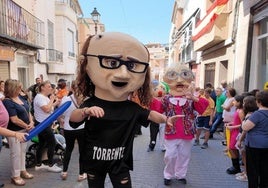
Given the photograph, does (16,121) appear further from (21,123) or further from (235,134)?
(235,134)

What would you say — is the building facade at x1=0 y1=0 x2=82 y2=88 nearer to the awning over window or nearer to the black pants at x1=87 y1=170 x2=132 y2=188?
the awning over window

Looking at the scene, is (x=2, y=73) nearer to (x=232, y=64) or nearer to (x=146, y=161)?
(x=146, y=161)

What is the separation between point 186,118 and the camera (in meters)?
3.68

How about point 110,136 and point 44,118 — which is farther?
point 44,118

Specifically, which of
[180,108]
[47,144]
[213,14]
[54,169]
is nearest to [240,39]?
[213,14]

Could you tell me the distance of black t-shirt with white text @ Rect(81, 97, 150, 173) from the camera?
227 cm

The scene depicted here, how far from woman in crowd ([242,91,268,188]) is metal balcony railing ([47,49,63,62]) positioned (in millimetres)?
12777

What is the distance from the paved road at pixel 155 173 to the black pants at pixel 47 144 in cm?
25

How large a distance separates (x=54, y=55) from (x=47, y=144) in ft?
36.7

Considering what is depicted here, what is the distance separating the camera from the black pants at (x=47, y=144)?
4.35 meters

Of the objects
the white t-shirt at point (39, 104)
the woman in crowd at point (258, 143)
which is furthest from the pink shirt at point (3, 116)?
the woman in crowd at point (258, 143)

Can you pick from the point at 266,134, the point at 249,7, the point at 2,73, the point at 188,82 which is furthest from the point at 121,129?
the point at 2,73

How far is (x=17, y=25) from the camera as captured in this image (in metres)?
10.0

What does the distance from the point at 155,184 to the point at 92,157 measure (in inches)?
80.3
